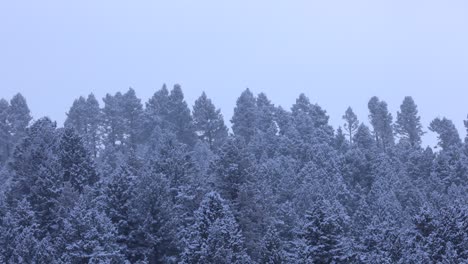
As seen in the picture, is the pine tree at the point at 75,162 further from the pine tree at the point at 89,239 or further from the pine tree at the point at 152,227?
the pine tree at the point at 89,239

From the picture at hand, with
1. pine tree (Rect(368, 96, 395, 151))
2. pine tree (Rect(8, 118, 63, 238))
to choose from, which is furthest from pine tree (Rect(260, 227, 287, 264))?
pine tree (Rect(368, 96, 395, 151))

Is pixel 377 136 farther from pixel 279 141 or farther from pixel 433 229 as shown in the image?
pixel 433 229

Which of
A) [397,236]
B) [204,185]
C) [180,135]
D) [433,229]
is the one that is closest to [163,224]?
[204,185]

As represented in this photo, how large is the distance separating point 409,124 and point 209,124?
126 feet

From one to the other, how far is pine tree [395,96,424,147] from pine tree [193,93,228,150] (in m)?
34.6

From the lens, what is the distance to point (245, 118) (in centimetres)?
9856

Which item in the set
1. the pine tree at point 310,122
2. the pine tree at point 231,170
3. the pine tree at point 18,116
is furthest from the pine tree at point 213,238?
the pine tree at point 18,116

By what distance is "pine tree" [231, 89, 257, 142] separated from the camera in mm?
97062

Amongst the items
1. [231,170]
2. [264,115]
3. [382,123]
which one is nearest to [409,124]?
[382,123]

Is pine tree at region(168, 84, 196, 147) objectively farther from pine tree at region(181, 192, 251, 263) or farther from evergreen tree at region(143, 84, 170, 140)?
pine tree at region(181, 192, 251, 263)

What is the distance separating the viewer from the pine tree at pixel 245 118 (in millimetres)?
97062

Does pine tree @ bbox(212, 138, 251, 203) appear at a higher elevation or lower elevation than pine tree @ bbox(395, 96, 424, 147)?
lower

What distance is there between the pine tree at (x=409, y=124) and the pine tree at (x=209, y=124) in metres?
34.6

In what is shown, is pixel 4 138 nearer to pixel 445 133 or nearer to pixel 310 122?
pixel 310 122
